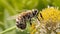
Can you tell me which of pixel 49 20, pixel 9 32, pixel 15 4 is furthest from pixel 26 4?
pixel 49 20

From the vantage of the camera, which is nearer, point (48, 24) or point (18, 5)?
point (48, 24)

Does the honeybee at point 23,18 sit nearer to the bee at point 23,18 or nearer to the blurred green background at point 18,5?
the bee at point 23,18

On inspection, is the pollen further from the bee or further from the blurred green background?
the blurred green background

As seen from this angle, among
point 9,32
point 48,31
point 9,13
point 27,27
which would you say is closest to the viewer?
point 48,31

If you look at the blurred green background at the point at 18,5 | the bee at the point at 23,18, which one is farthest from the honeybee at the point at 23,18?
the blurred green background at the point at 18,5

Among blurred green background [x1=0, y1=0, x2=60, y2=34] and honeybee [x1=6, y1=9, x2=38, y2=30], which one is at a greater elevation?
blurred green background [x1=0, y1=0, x2=60, y2=34]

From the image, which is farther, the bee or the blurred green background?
the blurred green background

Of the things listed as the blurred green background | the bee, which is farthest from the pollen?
the blurred green background

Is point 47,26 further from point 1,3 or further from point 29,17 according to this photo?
point 1,3

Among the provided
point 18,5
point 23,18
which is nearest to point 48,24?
point 23,18

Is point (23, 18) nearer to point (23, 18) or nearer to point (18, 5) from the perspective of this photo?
point (23, 18)

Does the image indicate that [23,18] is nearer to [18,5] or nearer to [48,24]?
[48,24]
